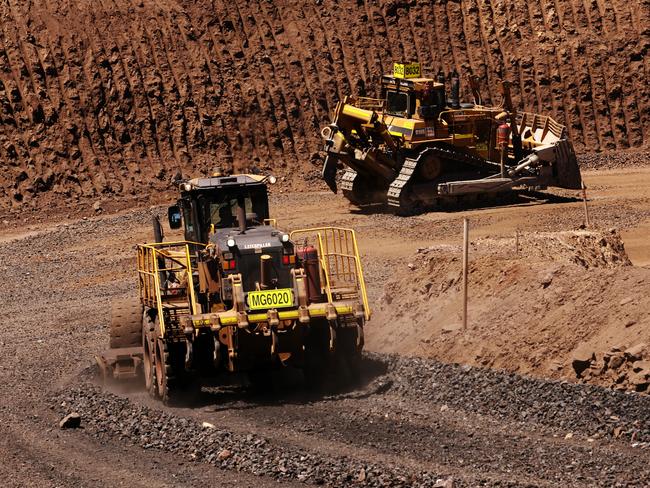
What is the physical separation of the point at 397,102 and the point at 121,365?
48.6ft

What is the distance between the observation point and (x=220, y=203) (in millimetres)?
16250

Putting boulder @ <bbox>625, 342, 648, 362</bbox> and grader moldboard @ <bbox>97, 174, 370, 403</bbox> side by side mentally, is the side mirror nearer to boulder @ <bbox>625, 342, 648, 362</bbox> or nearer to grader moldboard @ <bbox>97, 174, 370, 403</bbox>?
grader moldboard @ <bbox>97, 174, 370, 403</bbox>

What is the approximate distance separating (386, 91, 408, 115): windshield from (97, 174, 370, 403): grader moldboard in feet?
43.7

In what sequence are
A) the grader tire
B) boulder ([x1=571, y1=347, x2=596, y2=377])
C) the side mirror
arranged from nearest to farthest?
boulder ([x1=571, y1=347, x2=596, y2=377]) → the side mirror → the grader tire

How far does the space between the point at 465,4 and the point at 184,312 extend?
27.3m

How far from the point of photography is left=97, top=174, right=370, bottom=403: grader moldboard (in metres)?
14.4

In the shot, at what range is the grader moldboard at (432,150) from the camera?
28.9m

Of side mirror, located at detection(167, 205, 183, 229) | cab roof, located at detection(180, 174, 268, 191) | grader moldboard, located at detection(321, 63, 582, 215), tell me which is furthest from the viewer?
grader moldboard, located at detection(321, 63, 582, 215)

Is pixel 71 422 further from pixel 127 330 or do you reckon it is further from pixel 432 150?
pixel 432 150

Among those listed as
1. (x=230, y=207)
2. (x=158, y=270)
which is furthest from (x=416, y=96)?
(x=158, y=270)

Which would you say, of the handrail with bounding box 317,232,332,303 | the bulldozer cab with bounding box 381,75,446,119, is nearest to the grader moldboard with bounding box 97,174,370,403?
the handrail with bounding box 317,232,332,303

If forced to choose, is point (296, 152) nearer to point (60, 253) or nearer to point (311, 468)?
point (60, 253)

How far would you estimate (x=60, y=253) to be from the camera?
27.5 meters

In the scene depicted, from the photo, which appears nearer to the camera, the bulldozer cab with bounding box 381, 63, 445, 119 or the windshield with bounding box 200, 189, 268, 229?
the windshield with bounding box 200, 189, 268, 229
